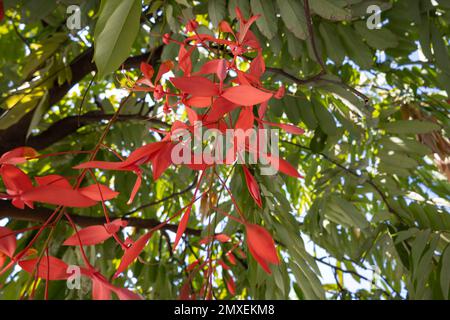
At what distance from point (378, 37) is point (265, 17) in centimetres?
26

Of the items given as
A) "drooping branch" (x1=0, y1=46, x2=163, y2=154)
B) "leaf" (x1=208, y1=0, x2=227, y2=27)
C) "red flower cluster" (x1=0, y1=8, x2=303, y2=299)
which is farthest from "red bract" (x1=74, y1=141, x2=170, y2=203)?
"drooping branch" (x1=0, y1=46, x2=163, y2=154)

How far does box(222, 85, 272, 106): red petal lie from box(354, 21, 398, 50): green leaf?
1.66 feet

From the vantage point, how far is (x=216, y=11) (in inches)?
23.3

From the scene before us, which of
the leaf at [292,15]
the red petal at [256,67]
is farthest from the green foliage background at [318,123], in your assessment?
the red petal at [256,67]

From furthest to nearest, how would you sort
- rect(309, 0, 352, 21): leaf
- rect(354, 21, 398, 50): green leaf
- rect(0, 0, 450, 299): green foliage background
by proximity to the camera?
rect(354, 21, 398, 50): green leaf, rect(0, 0, 450, 299): green foliage background, rect(309, 0, 352, 21): leaf

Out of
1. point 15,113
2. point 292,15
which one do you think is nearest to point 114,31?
point 292,15

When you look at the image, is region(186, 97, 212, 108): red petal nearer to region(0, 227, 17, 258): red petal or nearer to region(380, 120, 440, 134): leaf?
region(0, 227, 17, 258): red petal

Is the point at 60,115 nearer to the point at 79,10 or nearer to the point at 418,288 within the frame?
the point at 79,10

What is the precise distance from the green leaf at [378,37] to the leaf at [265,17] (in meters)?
0.23

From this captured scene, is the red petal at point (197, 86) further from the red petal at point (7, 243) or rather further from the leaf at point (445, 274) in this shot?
the leaf at point (445, 274)

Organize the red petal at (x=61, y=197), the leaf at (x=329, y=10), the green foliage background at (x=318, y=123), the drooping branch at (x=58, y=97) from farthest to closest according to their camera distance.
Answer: the drooping branch at (x=58, y=97) < the green foliage background at (x=318, y=123) < the leaf at (x=329, y=10) < the red petal at (x=61, y=197)

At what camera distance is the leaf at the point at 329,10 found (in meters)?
0.51

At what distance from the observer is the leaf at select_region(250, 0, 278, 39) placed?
535 millimetres
